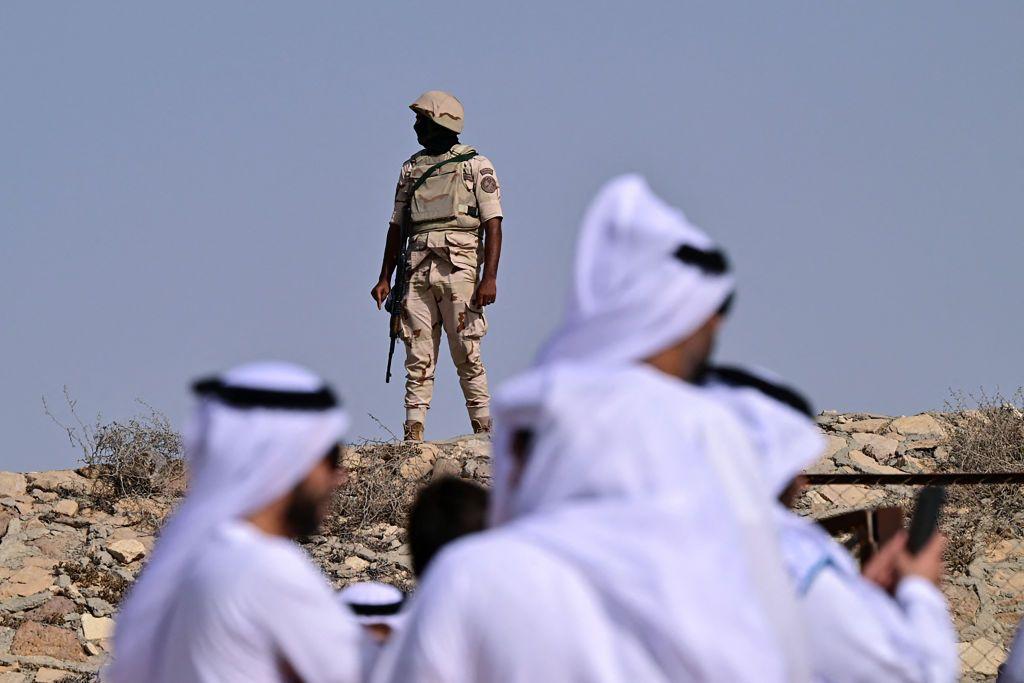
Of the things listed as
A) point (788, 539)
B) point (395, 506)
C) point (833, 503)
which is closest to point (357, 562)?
point (395, 506)

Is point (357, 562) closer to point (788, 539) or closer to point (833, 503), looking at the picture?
point (833, 503)

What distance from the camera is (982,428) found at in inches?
412

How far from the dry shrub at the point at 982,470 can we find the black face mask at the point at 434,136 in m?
3.80

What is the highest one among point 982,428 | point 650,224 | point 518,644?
point 650,224

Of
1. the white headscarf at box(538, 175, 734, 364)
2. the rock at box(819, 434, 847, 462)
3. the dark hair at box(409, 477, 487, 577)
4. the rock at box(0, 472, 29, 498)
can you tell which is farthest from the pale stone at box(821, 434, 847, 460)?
the white headscarf at box(538, 175, 734, 364)

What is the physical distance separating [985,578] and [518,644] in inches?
282

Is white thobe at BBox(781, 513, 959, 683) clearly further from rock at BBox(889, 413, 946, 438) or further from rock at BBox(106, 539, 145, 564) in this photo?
rock at BBox(889, 413, 946, 438)

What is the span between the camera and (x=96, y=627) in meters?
8.49

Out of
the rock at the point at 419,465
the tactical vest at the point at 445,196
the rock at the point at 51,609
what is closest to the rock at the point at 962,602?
the rock at the point at 419,465

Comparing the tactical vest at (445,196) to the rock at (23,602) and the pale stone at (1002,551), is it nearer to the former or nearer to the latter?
the rock at (23,602)

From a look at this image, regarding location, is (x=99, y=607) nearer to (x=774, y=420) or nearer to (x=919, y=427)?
(x=919, y=427)

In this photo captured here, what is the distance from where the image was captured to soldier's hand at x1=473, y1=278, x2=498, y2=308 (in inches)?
388

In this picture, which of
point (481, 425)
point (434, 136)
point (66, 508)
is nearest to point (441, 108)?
point (434, 136)

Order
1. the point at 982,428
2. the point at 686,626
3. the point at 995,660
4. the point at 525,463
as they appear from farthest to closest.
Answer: the point at 982,428 < the point at 995,660 < the point at 525,463 < the point at 686,626
